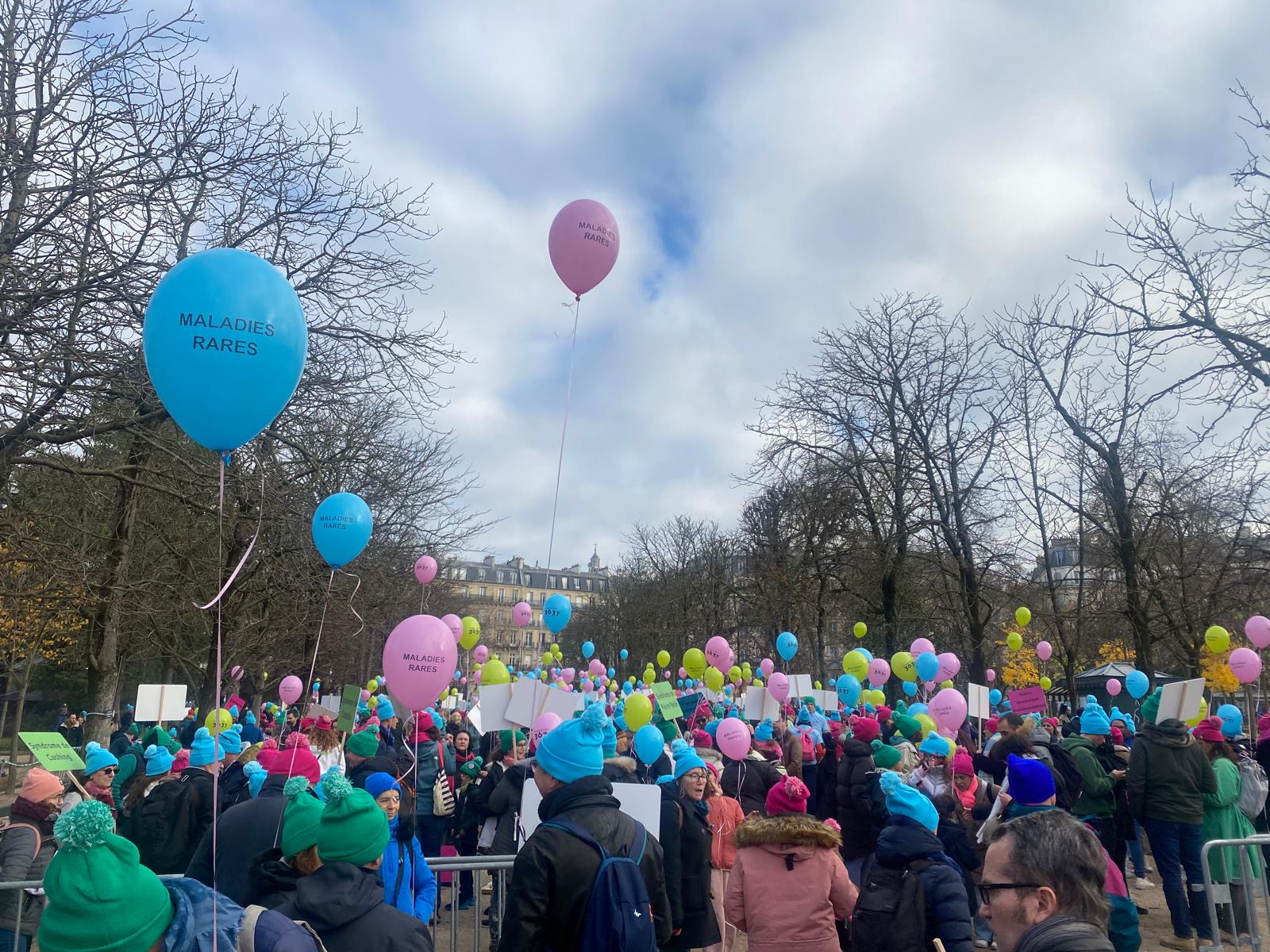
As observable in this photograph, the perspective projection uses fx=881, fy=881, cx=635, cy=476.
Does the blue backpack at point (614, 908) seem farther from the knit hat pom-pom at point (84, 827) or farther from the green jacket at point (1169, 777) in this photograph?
the green jacket at point (1169, 777)

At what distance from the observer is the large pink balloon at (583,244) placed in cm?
826

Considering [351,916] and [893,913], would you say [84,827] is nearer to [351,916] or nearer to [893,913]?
[351,916]

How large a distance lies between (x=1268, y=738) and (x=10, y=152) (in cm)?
1315

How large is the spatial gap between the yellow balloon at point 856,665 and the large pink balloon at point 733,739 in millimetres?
9423

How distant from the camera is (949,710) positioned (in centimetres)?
1047

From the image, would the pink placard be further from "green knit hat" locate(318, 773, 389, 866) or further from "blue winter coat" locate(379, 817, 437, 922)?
"green knit hat" locate(318, 773, 389, 866)

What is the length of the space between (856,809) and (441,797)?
3.96 m

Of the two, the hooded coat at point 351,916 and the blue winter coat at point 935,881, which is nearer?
the hooded coat at point 351,916

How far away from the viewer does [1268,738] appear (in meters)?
9.43

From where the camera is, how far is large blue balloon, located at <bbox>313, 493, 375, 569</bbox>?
396 inches

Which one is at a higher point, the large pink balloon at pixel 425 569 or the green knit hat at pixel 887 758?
the large pink balloon at pixel 425 569

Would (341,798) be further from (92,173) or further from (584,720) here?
(92,173)

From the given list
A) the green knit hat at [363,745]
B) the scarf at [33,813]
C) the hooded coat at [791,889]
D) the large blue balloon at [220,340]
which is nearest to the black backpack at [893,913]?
the hooded coat at [791,889]

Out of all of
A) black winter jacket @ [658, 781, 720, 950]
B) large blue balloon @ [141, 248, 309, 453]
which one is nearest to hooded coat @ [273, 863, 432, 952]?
large blue balloon @ [141, 248, 309, 453]
